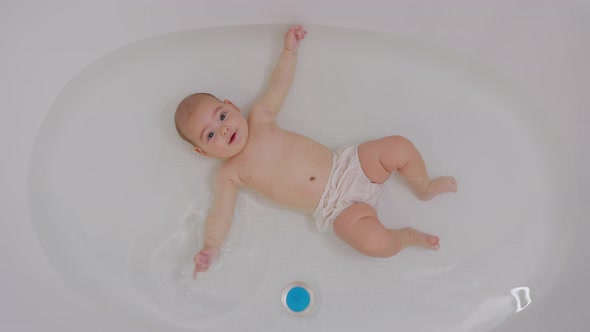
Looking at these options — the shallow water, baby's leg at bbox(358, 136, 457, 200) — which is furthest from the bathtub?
baby's leg at bbox(358, 136, 457, 200)

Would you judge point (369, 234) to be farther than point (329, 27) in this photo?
No

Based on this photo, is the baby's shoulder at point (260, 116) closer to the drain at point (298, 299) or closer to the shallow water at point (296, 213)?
the shallow water at point (296, 213)

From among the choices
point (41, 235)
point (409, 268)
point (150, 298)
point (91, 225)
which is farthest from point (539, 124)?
point (41, 235)

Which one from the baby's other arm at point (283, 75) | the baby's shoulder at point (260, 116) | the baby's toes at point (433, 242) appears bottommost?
the baby's toes at point (433, 242)

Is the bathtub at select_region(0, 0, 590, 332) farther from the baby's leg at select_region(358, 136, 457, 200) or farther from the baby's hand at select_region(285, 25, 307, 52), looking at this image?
the baby's leg at select_region(358, 136, 457, 200)

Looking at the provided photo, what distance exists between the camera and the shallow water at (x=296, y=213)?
1.31 metres

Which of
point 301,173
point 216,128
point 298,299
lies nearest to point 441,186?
point 301,173

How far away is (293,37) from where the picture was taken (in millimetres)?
1300

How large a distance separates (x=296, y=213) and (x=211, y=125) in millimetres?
360

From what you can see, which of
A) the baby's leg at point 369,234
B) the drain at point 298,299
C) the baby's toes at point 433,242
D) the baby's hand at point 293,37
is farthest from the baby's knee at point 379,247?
the baby's hand at point 293,37

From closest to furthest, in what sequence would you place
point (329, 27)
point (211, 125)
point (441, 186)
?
point (211, 125)
point (441, 186)
point (329, 27)

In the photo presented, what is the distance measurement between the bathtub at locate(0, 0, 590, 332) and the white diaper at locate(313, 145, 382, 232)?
23cm

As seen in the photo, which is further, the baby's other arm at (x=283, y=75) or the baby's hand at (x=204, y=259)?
the baby's other arm at (x=283, y=75)

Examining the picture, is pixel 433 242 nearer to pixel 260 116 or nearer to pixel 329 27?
pixel 260 116
